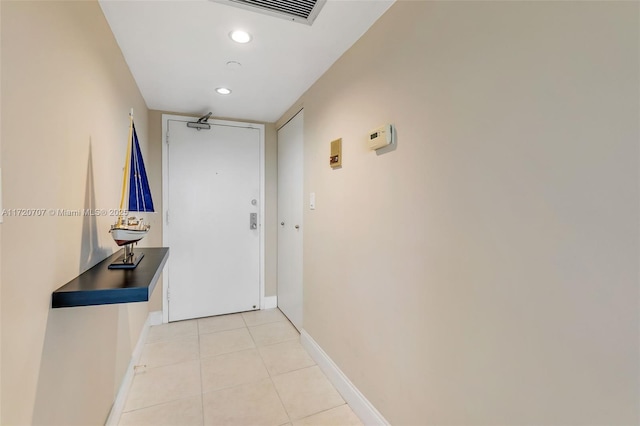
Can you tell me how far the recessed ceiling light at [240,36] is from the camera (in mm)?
1631

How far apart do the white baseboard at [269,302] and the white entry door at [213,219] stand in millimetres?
70

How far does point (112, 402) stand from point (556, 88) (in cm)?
235

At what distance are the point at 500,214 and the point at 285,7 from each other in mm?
1352

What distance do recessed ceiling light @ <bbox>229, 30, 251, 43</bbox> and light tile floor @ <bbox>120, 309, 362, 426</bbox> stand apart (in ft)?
7.15

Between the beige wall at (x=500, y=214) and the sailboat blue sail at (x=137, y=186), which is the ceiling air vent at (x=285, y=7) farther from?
the sailboat blue sail at (x=137, y=186)

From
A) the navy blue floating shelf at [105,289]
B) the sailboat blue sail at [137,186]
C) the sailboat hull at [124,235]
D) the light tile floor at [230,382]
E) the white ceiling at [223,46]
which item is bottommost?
the light tile floor at [230,382]

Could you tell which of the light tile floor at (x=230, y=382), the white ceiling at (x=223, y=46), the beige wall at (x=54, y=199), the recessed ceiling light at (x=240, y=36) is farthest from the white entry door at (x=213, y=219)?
the recessed ceiling light at (x=240, y=36)

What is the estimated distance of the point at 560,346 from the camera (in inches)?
31.0

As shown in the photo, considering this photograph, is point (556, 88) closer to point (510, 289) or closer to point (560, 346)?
point (510, 289)

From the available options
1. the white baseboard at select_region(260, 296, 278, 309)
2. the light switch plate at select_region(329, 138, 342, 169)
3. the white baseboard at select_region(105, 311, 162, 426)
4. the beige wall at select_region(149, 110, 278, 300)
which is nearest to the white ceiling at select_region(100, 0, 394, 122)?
the light switch plate at select_region(329, 138, 342, 169)

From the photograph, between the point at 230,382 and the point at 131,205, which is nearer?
the point at 131,205

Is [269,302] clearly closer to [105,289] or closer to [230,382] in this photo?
[230,382]

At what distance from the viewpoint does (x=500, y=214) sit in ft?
3.08

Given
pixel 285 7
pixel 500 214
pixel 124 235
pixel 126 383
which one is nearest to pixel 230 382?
pixel 126 383
